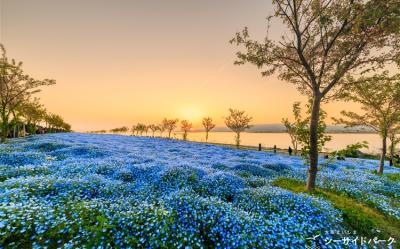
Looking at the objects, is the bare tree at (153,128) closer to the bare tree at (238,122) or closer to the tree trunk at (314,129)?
the bare tree at (238,122)

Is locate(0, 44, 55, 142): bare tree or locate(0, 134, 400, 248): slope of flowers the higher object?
locate(0, 44, 55, 142): bare tree

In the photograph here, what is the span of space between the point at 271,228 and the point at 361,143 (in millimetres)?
6648

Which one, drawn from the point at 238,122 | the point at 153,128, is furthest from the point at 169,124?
the point at 238,122

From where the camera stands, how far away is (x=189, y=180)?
37.4ft

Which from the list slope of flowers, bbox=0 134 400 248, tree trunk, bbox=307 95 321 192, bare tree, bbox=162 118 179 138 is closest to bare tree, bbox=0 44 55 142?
slope of flowers, bbox=0 134 400 248

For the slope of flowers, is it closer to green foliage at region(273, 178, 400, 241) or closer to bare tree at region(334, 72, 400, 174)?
green foliage at region(273, 178, 400, 241)

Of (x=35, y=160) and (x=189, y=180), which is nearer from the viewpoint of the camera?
(x=189, y=180)

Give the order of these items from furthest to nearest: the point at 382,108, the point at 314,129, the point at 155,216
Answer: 1. the point at 382,108
2. the point at 314,129
3. the point at 155,216

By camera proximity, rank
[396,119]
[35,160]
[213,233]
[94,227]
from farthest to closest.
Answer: [396,119] → [35,160] → [213,233] → [94,227]

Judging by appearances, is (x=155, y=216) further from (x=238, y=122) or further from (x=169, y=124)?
(x=169, y=124)

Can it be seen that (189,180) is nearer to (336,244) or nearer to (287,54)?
(336,244)

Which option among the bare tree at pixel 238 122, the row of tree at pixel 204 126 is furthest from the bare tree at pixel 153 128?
the bare tree at pixel 238 122

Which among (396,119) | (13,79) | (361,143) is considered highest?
(13,79)

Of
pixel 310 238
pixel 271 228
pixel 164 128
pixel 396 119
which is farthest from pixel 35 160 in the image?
pixel 164 128
